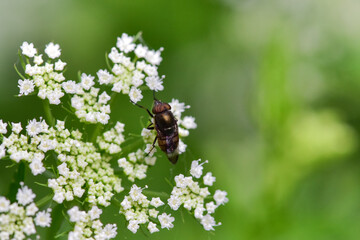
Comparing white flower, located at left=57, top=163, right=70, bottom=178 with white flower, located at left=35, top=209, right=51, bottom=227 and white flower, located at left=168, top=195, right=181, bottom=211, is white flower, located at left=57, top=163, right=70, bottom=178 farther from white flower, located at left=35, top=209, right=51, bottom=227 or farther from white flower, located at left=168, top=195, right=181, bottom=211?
white flower, located at left=168, top=195, right=181, bottom=211

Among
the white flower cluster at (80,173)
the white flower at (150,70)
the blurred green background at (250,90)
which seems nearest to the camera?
the white flower cluster at (80,173)

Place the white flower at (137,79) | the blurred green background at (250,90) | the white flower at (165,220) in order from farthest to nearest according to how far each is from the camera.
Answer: the blurred green background at (250,90) → the white flower at (137,79) → the white flower at (165,220)

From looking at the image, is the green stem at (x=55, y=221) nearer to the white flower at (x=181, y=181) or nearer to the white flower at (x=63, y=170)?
the white flower at (x=63, y=170)

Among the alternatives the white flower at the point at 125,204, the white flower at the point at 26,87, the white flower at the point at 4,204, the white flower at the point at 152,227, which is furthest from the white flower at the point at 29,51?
the white flower at the point at 152,227

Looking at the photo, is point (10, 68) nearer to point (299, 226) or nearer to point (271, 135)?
point (271, 135)

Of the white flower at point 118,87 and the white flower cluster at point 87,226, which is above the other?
the white flower at point 118,87

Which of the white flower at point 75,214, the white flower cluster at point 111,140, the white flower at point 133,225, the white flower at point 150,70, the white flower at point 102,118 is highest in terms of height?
the white flower at point 150,70

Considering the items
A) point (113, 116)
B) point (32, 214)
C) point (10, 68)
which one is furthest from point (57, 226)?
point (10, 68)

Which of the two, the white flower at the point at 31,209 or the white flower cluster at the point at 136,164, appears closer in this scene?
the white flower at the point at 31,209
